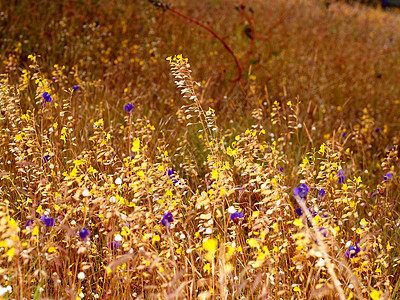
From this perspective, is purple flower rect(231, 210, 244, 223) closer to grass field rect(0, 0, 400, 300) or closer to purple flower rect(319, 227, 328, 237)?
grass field rect(0, 0, 400, 300)

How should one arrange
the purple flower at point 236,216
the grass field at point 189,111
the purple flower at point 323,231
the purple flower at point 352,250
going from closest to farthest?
1. the purple flower at point 323,231
2. the purple flower at point 352,250
3. the purple flower at point 236,216
4. the grass field at point 189,111

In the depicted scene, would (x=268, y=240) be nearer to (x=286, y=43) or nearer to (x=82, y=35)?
(x=82, y=35)

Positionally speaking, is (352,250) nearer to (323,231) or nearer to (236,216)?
(323,231)

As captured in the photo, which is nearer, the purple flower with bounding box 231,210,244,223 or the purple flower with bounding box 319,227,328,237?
the purple flower with bounding box 319,227,328,237

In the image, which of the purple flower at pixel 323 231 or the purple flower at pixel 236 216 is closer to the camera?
the purple flower at pixel 323 231

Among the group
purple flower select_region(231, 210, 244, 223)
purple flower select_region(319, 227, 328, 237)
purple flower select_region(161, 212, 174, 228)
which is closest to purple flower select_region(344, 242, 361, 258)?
purple flower select_region(319, 227, 328, 237)

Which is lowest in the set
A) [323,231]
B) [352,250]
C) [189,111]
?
[189,111]

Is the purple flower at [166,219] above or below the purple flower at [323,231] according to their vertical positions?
below

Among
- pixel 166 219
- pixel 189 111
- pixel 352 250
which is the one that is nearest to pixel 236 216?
pixel 166 219

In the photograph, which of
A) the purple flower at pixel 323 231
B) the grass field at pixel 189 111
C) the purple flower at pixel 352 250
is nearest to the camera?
the purple flower at pixel 323 231

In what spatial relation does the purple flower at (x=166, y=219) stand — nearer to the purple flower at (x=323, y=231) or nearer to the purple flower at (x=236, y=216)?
the purple flower at (x=236, y=216)

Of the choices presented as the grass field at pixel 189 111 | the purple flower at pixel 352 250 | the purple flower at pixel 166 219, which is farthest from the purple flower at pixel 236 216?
the purple flower at pixel 352 250

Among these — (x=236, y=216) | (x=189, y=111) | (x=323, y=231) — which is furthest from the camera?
(x=189, y=111)

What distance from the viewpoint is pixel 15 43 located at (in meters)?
3.98
